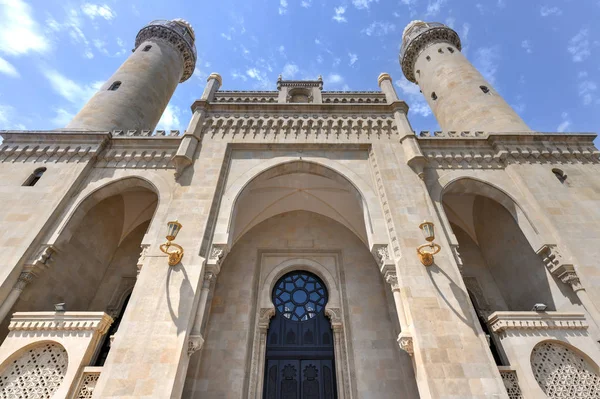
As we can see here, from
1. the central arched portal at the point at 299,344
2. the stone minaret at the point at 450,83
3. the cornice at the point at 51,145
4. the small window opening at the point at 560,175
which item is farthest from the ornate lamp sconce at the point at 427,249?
the cornice at the point at 51,145

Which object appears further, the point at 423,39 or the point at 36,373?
the point at 423,39

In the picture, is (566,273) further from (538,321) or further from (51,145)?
(51,145)

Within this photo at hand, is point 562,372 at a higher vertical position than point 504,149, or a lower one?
lower

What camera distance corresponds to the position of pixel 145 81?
49.3ft

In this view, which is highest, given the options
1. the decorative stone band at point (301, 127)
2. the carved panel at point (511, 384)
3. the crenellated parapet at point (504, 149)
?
the decorative stone band at point (301, 127)

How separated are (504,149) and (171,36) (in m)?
18.2

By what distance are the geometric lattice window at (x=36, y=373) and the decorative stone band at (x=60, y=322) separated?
39 cm

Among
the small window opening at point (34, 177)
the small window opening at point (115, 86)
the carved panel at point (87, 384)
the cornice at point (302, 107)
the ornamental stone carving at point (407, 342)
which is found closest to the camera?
the carved panel at point (87, 384)

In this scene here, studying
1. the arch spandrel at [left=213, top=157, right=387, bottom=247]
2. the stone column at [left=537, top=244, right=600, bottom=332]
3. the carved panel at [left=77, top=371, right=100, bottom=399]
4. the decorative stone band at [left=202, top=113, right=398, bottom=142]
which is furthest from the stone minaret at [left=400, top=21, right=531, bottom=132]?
the carved panel at [left=77, top=371, right=100, bottom=399]

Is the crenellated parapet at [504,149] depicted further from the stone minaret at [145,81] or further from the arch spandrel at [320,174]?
the stone minaret at [145,81]

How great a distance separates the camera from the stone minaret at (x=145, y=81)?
12547mm

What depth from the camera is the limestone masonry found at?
618 cm

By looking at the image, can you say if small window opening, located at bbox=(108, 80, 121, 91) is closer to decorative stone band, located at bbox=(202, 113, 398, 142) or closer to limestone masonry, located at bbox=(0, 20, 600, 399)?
limestone masonry, located at bbox=(0, 20, 600, 399)

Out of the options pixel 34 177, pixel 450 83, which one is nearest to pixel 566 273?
pixel 450 83
